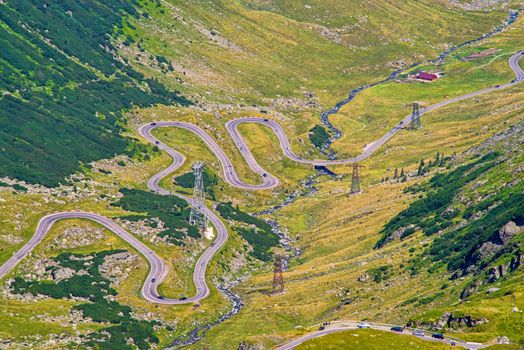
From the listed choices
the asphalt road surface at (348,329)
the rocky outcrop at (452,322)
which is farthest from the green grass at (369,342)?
the rocky outcrop at (452,322)

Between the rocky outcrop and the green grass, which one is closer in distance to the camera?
the green grass

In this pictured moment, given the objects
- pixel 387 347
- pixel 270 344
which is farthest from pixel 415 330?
pixel 270 344

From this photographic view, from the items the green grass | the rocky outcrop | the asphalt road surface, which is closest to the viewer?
the asphalt road surface

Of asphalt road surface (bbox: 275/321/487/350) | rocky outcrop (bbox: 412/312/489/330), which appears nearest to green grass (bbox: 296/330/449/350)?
asphalt road surface (bbox: 275/321/487/350)

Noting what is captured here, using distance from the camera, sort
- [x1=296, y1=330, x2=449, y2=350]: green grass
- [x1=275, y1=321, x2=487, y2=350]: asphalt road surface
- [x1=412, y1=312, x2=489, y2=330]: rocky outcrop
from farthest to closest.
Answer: [x1=412, y1=312, x2=489, y2=330]: rocky outcrop < [x1=296, y1=330, x2=449, y2=350]: green grass < [x1=275, y1=321, x2=487, y2=350]: asphalt road surface

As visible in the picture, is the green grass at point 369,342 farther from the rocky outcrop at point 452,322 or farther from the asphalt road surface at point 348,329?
the rocky outcrop at point 452,322

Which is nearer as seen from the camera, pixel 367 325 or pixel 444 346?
pixel 444 346

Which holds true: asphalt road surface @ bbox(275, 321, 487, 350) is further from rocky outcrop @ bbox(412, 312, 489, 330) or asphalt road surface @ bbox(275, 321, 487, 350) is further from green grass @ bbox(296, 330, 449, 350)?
rocky outcrop @ bbox(412, 312, 489, 330)

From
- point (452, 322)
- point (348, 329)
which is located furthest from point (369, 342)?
point (452, 322)

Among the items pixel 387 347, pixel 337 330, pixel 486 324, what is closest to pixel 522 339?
pixel 486 324

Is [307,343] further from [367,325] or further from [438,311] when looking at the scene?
[438,311]

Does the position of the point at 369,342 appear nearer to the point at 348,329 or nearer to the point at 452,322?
the point at 348,329
